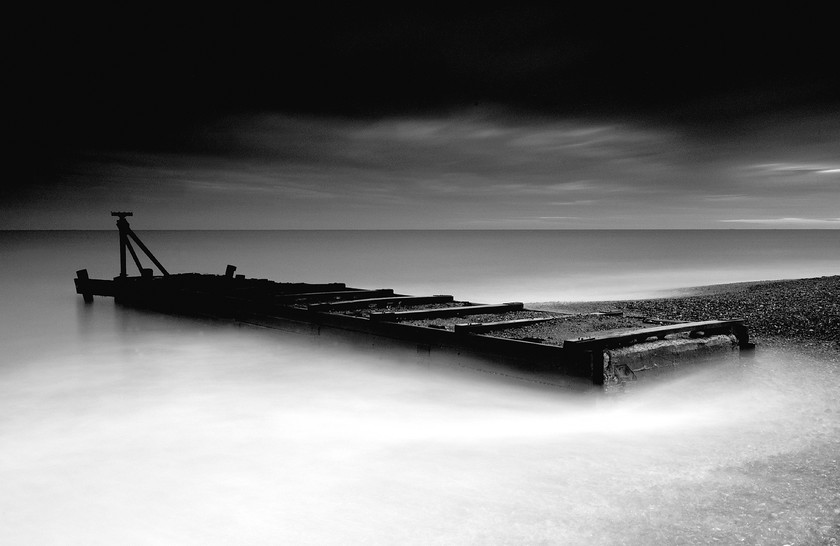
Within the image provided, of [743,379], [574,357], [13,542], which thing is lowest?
[13,542]

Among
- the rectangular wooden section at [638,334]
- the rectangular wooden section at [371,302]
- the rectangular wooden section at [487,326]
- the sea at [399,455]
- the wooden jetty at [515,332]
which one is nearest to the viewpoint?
the sea at [399,455]

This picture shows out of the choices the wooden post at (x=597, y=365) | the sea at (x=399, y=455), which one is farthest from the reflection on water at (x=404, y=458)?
the wooden post at (x=597, y=365)

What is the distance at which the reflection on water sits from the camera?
4.82 metres

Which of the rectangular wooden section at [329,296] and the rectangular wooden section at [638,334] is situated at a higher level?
the rectangular wooden section at [329,296]

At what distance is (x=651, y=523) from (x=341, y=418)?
4228 mm

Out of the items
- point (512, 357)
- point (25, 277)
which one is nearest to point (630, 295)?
point (512, 357)

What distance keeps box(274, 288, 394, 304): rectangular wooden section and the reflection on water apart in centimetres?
294

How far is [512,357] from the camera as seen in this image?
7715 millimetres

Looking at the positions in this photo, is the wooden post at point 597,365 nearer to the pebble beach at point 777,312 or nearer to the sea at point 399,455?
the sea at point 399,455

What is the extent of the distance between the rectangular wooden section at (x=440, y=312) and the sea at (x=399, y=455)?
0.63 metres

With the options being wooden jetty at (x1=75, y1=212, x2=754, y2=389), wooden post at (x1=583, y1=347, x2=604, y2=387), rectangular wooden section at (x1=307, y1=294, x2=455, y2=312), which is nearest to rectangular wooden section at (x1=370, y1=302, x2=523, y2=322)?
wooden jetty at (x1=75, y1=212, x2=754, y2=389)

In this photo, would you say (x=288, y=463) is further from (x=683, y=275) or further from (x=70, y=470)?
(x=683, y=275)

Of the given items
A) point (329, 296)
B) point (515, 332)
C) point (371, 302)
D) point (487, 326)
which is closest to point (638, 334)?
point (515, 332)

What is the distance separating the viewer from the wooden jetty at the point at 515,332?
7203 mm
